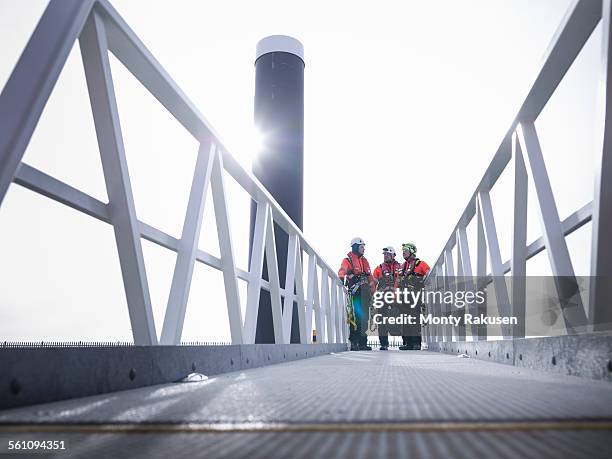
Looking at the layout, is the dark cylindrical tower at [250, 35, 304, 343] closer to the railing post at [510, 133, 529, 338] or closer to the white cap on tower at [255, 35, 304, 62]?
the white cap on tower at [255, 35, 304, 62]

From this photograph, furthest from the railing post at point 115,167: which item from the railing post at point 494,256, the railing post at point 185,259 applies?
the railing post at point 494,256

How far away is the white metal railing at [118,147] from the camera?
152 centimetres

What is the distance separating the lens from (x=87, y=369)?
172cm

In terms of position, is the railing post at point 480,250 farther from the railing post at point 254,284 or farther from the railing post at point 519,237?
the railing post at point 254,284

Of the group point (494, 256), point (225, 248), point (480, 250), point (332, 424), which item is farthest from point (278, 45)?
point (332, 424)

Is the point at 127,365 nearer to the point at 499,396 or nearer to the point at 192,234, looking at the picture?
the point at 192,234

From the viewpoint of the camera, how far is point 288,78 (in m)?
8.20

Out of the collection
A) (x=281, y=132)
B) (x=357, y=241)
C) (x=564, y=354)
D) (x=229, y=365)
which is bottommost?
(x=229, y=365)

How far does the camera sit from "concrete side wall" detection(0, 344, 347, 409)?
142 centimetres

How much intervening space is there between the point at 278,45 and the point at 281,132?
1.47m

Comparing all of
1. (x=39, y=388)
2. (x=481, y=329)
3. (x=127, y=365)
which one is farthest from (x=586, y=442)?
(x=481, y=329)

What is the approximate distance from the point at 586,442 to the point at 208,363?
2098 millimetres

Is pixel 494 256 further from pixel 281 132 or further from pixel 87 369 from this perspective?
pixel 281 132

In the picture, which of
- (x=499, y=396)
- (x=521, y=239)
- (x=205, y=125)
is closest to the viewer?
(x=499, y=396)
